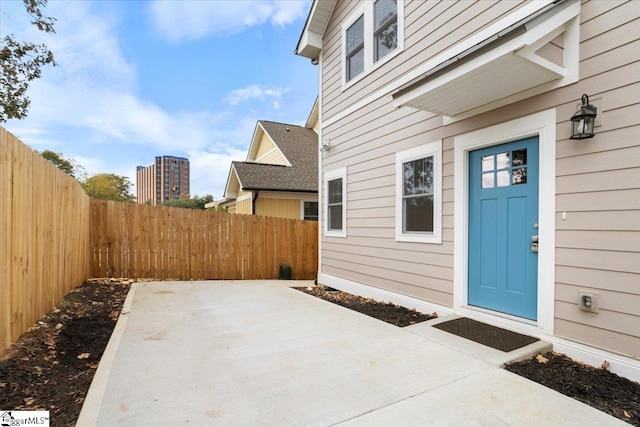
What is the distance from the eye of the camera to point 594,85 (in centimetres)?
302

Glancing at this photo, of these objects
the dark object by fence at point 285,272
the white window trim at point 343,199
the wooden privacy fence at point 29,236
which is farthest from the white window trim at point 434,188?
the wooden privacy fence at point 29,236

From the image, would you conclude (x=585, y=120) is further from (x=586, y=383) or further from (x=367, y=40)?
(x=367, y=40)

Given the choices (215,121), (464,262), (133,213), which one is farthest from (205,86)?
(464,262)

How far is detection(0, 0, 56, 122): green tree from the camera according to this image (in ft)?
20.3

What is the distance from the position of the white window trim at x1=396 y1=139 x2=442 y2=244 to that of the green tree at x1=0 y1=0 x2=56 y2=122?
23.5 feet

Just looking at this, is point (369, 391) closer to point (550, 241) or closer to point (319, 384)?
point (319, 384)

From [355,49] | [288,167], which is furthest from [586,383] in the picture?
[288,167]

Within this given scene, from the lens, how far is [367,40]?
617cm

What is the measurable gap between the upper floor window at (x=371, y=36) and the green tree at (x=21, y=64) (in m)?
5.85

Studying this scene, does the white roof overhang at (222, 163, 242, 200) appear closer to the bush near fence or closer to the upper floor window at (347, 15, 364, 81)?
the bush near fence

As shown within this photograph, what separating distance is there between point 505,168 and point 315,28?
5.66 meters

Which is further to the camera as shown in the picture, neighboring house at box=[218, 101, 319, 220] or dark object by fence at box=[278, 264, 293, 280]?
neighboring house at box=[218, 101, 319, 220]

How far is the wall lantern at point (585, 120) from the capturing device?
296 centimetres

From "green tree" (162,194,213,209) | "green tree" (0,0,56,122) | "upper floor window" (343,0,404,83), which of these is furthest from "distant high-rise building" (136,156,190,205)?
"upper floor window" (343,0,404,83)
